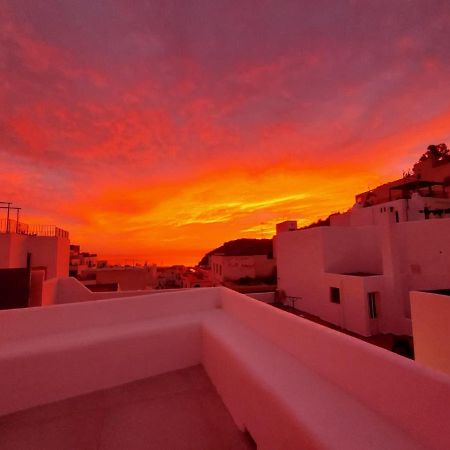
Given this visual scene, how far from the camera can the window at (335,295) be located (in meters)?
12.7

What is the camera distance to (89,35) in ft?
16.7

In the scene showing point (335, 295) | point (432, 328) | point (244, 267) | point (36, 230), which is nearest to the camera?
point (432, 328)

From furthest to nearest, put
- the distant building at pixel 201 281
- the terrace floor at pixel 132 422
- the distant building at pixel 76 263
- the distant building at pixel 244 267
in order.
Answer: the distant building at pixel 76 263, the distant building at pixel 201 281, the distant building at pixel 244 267, the terrace floor at pixel 132 422

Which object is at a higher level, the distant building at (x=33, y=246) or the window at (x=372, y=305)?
the distant building at (x=33, y=246)

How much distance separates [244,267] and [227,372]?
22.7 meters

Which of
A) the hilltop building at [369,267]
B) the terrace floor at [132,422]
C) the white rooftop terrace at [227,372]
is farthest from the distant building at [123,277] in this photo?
the terrace floor at [132,422]

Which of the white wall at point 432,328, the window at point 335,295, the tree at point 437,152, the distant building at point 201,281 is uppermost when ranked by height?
the tree at point 437,152

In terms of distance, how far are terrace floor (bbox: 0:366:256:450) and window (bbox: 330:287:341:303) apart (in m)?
11.6

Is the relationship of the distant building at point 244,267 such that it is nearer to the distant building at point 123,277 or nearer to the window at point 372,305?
the distant building at point 123,277

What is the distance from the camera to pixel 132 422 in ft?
7.75

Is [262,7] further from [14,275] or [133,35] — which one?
[14,275]

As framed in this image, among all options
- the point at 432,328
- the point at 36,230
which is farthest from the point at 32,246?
the point at 432,328

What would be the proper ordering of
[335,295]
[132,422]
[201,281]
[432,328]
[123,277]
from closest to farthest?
[132,422], [432,328], [335,295], [123,277], [201,281]

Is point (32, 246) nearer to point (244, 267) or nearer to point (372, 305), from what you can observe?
point (372, 305)
